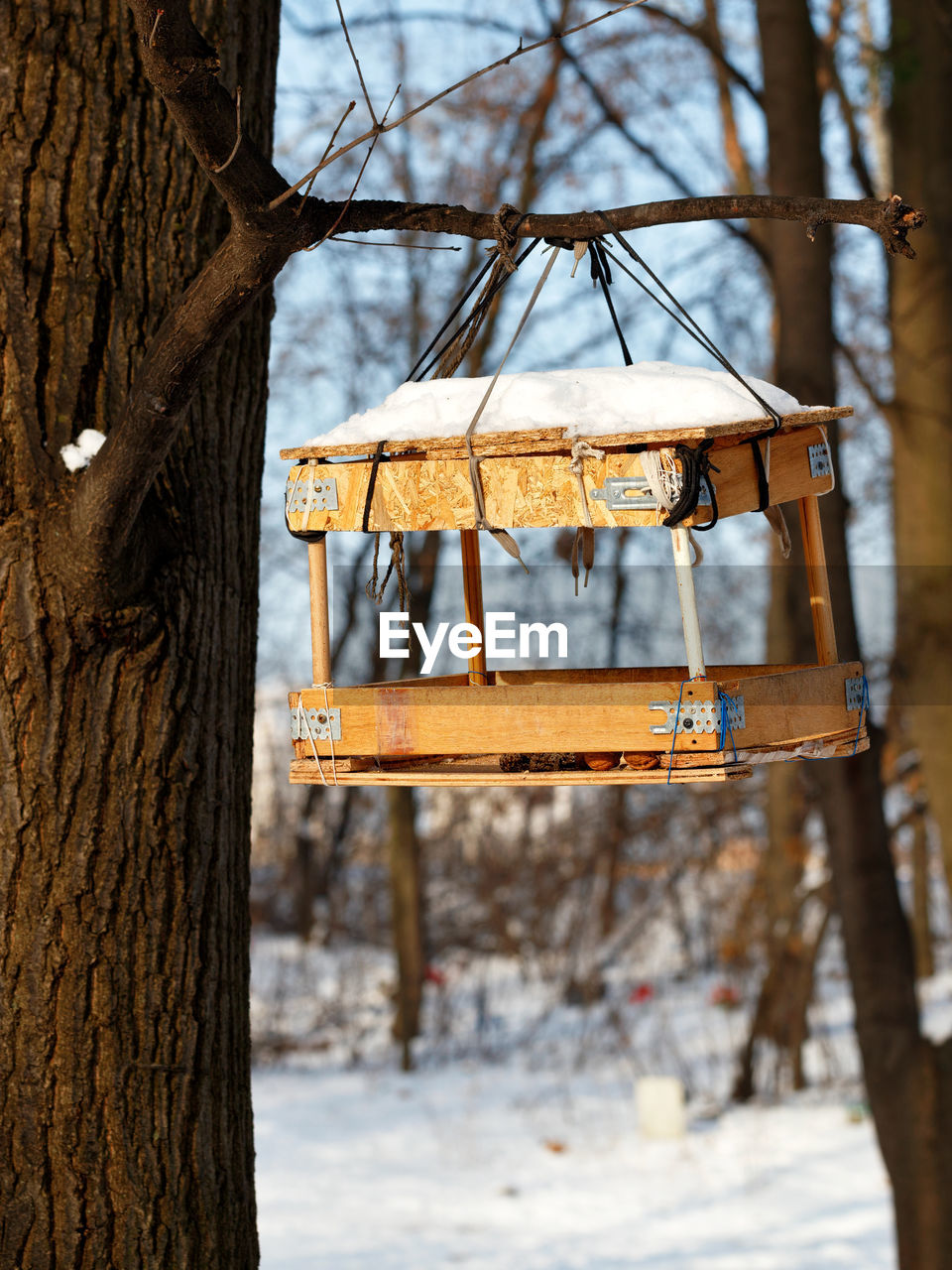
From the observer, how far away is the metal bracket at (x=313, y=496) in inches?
75.5

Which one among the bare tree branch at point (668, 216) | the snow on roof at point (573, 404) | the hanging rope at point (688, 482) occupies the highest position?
the bare tree branch at point (668, 216)

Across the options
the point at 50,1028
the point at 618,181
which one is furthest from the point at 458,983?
the point at 50,1028

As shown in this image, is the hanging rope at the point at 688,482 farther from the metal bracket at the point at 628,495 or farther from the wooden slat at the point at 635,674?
the wooden slat at the point at 635,674

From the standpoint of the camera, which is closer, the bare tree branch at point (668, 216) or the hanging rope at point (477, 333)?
the bare tree branch at point (668, 216)

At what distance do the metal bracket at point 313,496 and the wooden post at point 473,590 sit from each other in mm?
674

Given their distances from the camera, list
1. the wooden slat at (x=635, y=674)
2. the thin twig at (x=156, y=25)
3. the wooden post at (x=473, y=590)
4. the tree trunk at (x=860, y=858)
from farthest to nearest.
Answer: the tree trunk at (x=860, y=858), the wooden post at (x=473, y=590), the wooden slat at (x=635, y=674), the thin twig at (x=156, y=25)

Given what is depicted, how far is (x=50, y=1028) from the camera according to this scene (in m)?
1.93

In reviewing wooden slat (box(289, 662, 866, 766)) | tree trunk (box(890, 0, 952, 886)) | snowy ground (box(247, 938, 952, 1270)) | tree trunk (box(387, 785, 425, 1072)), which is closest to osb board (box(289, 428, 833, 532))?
wooden slat (box(289, 662, 866, 766))

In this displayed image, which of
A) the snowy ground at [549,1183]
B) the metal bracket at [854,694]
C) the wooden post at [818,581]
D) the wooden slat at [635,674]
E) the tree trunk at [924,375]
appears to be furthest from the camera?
the snowy ground at [549,1183]

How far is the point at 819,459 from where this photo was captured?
211cm

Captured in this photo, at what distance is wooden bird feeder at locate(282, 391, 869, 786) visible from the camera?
1.72 m

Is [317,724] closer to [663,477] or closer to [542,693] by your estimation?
[542,693]

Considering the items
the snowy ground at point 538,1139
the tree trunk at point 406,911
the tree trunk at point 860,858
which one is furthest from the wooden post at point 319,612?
the tree trunk at point 406,911

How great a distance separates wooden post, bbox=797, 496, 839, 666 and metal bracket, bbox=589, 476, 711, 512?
582 mm
